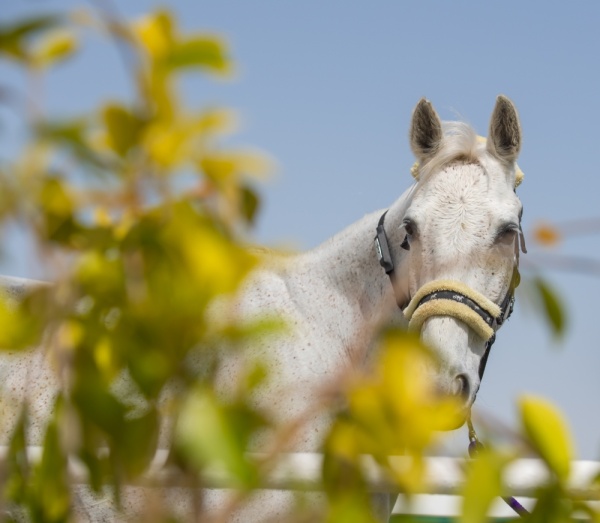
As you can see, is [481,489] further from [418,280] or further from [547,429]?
[418,280]

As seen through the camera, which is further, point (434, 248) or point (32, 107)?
point (434, 248)

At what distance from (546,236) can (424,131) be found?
246 cm

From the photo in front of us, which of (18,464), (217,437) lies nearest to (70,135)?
(217,437)

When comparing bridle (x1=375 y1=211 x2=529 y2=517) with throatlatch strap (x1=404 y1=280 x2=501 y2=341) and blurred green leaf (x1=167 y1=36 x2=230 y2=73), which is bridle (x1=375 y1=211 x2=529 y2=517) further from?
blurred green leaf (x1=167 y1=36 x2=230 y2=73)

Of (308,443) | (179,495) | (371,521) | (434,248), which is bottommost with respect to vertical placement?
(179,495)

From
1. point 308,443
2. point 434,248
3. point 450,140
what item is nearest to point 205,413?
point 308,443

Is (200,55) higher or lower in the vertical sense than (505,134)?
higher

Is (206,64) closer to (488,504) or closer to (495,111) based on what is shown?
(488,504)

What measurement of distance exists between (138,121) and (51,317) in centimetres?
11

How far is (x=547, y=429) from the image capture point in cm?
44

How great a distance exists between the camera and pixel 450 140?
2.87 m

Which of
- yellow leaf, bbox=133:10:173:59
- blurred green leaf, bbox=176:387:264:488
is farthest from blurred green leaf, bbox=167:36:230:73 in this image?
blurred green leaf, bbox=176:387:264:488

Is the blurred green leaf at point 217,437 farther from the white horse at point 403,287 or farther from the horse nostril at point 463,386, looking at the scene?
the horse nostril at point 463,386

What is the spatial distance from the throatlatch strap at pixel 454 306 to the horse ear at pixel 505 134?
24.3 inches
